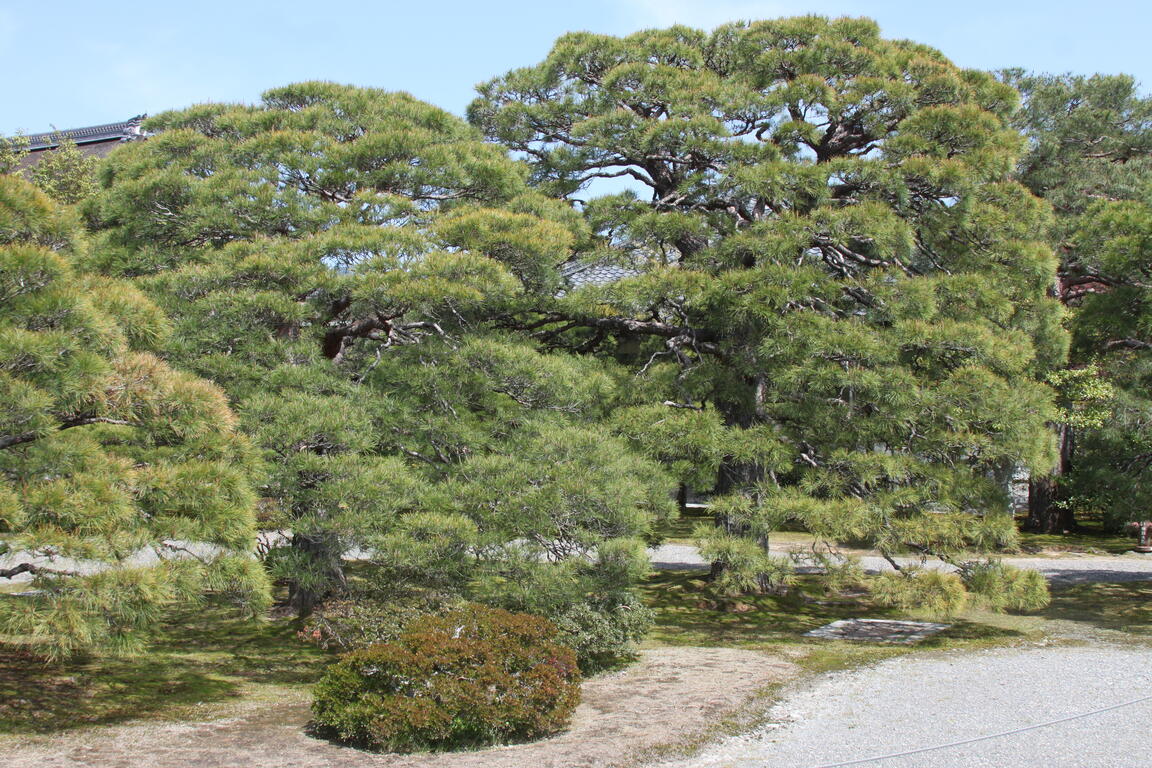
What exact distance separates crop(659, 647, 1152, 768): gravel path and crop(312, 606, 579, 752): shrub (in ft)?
2.91

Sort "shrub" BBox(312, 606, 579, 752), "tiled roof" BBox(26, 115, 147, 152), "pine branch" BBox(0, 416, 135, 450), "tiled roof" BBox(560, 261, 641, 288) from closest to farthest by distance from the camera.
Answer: "pine branch" BBox(0, 416, 135, 450) → "shrub" BBox(312, 606, 579, 752) → "tiled roof" BBox(560, 261, 641, 288) → "tiled roof" BBox(26, 115, 147, 152)

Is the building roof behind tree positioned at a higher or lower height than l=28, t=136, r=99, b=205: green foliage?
higher

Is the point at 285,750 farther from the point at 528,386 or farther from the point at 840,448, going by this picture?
the point at 840,448

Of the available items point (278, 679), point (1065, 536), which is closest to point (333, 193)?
point (278, 679)

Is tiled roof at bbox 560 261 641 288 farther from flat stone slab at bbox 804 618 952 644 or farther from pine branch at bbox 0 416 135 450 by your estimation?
pine branch at bbox 0 416 135 450

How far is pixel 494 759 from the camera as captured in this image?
4590mm

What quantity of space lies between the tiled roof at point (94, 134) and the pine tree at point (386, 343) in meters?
13.5

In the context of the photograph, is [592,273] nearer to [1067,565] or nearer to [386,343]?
[386,343]

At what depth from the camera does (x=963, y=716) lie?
5.31 meters

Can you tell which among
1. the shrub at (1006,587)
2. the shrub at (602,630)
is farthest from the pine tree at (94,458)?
the shrub at (1006,587)

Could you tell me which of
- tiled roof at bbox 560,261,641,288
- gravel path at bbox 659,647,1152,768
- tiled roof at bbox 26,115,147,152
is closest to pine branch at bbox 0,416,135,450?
gravel path at bbox 659,647,1152,768

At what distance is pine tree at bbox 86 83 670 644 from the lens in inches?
229

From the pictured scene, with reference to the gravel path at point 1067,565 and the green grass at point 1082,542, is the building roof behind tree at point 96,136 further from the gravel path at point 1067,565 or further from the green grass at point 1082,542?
the green grass at point 1082,542

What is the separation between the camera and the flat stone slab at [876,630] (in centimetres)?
820
